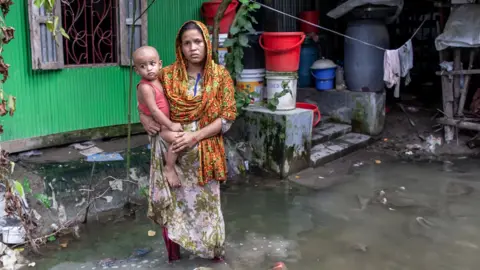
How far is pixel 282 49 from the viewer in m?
6.13

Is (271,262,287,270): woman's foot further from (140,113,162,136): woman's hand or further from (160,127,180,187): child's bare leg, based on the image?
(140,113,162,136): woman's hand

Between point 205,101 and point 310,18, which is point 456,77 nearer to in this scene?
point 310,18

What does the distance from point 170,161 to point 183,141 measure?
0.20 meters

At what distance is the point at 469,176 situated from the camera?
618 cm

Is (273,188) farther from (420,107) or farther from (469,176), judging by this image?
(420,107)

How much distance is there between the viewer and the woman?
3373 millimetres

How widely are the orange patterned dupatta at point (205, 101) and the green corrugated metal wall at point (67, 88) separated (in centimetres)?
231

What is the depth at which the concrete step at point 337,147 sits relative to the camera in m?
6.74

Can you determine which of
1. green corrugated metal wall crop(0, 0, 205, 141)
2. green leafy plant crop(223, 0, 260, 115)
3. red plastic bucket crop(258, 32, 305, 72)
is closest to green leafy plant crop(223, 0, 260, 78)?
green leafy plant crop(223, 0, 260, 115)

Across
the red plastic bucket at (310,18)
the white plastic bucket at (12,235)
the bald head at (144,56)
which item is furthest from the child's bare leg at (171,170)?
the red plastic bucket at (310,18)

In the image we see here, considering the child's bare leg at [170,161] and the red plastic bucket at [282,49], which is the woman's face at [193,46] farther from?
the red plastic bucket at [282,49]

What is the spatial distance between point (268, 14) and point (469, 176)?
12.0 ft

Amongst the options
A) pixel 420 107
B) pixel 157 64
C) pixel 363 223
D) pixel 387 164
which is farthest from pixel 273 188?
pixel 420 107

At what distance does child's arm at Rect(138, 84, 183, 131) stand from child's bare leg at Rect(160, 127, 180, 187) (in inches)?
2.3
